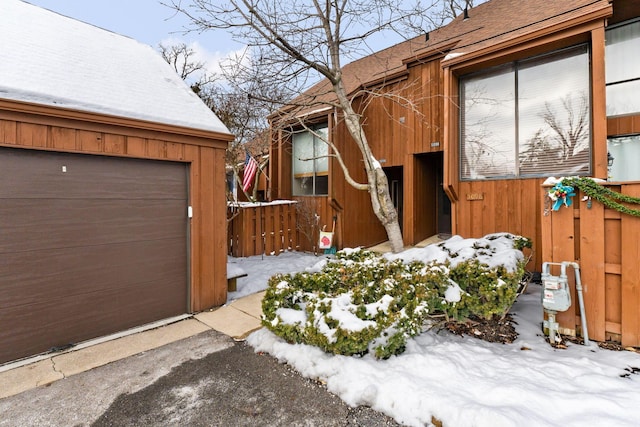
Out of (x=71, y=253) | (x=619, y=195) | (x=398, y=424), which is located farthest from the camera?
(x=71, y=253)

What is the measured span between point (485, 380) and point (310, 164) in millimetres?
7246

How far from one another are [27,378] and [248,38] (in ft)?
19.7

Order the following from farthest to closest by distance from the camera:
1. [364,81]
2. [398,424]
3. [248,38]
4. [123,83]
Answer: [364,81]
[248,38]
[123,83]
[398,424]

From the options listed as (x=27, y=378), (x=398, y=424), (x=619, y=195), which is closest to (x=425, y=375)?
(x=398, y=424)

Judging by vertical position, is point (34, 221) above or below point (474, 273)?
above

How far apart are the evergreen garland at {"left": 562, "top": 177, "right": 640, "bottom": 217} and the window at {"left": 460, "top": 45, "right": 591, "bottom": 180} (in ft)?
6.37

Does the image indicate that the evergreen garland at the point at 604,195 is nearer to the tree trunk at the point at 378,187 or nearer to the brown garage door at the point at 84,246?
the tree trunk at the point at 378,187

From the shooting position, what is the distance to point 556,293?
2859 mm

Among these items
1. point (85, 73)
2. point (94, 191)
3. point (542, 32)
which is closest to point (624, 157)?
point (542, 32)

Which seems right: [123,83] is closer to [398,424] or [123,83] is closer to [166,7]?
[166,7]

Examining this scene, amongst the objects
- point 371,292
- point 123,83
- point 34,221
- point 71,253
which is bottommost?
point 371,292

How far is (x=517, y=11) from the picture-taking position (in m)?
6.00

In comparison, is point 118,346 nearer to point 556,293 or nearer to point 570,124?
point 556,293

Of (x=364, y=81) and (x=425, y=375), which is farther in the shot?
(x=364, y=81)
